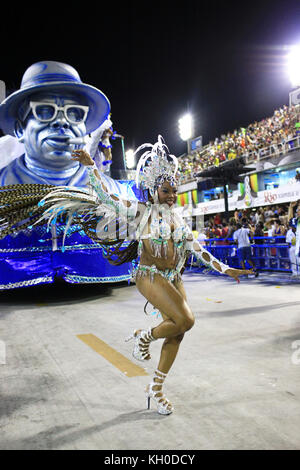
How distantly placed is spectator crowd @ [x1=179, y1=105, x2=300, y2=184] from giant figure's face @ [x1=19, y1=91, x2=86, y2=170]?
12808mm

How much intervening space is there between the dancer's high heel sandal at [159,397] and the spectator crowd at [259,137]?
17.9 metres

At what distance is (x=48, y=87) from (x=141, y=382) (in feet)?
20.5

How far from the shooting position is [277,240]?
11148 millimetres

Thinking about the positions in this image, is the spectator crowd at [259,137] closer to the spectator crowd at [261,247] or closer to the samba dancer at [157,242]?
the spectator crowd at [261,247]

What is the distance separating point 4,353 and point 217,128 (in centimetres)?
3609

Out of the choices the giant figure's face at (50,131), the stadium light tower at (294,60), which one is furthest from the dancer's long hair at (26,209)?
the stadium light tower at (294,60)

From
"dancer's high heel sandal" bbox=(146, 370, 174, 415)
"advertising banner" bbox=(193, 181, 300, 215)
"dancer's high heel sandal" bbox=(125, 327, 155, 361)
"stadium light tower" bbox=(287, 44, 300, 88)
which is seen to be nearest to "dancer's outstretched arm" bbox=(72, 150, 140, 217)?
"dancer's high heel sandal" bbox=(125, 327, 155, 361)

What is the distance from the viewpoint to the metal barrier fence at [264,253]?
1067 centimetres

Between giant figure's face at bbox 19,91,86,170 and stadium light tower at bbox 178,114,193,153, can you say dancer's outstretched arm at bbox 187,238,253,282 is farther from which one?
stadium light tower at bbox 178,114,193,153

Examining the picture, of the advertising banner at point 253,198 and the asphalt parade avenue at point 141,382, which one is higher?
the advertising banner at point 253,198

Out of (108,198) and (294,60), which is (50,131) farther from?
(294,60)

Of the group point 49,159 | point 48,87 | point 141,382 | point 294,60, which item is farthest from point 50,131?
point 294,60

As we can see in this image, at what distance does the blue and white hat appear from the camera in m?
7.65
